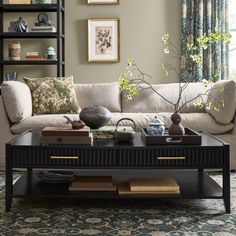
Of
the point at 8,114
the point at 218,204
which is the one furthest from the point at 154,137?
the point at 8,114

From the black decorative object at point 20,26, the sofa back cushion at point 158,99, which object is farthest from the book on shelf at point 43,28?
the sofa back cushion at point 158,99

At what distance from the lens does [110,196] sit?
2617 mm

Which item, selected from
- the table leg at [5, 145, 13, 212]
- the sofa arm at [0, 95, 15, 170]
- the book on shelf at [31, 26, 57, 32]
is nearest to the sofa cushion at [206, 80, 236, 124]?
the sofa arm at [0, 95, 15, 170]

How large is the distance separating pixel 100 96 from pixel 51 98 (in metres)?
0.53

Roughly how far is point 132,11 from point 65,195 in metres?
3.69

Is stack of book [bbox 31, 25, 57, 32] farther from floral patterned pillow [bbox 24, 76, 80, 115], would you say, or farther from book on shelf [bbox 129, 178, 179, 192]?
book on shelf [bbox 129, 178, 179, 192]

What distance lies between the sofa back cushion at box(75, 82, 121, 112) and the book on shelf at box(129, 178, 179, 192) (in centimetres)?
195

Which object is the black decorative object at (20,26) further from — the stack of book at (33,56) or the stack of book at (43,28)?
the stack of book at (33,56)

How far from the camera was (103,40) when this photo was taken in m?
5.84

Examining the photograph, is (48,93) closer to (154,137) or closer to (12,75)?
(12,75)

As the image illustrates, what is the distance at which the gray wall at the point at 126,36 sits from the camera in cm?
581

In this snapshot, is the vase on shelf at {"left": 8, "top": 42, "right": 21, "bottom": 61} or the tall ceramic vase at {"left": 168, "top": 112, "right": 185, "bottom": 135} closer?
the tall ceramic vase at {"left": 168, "top": 112, "right": 185, "bottom": 135}

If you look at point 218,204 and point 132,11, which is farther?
point 132,11

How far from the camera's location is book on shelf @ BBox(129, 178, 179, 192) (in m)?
2.66
